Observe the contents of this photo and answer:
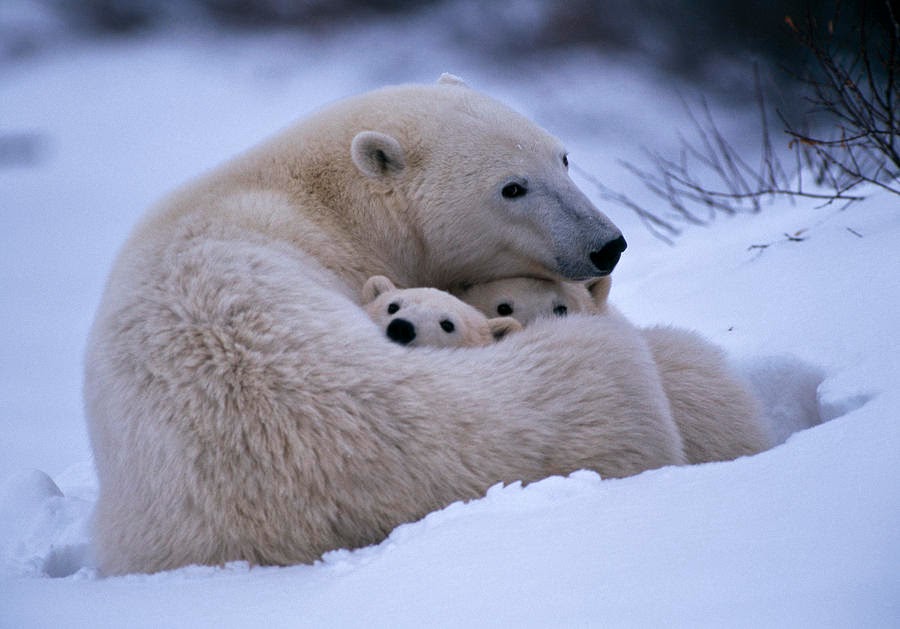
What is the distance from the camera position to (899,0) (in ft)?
17.8

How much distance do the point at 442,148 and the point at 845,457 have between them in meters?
1.66

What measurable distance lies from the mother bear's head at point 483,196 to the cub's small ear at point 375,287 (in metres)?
0.35

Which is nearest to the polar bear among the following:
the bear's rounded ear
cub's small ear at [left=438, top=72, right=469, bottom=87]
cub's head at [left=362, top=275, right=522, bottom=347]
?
cub's head at [left=362, top=275, right=522, bottom=347]

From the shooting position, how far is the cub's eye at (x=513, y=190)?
295cm

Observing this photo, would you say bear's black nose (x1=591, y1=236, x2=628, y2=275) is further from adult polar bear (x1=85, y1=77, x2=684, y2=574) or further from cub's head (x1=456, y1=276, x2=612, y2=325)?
adult polar bear (x1=85, y1=77, x2=684, y2=574)

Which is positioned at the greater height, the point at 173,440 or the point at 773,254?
the point at 773,254

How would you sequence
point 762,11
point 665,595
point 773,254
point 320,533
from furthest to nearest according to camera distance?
point 762,11, point 773,254, point 320,533, point 665,595

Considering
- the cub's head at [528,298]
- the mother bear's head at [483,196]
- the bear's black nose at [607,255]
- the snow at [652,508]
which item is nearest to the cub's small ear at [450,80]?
the mother bear's head at [483,196]

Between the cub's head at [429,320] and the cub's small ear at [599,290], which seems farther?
the cub's small ear at [599,290]

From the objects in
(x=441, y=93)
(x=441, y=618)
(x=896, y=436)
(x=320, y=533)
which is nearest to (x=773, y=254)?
(x=441, y=93)

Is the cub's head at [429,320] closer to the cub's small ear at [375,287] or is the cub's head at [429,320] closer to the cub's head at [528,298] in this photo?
the cub's small ear at [375,287]

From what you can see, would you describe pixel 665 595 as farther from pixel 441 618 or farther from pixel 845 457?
pixel 845 457

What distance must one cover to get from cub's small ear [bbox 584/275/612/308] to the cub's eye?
1.29 ft

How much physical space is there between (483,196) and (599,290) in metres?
0.53
